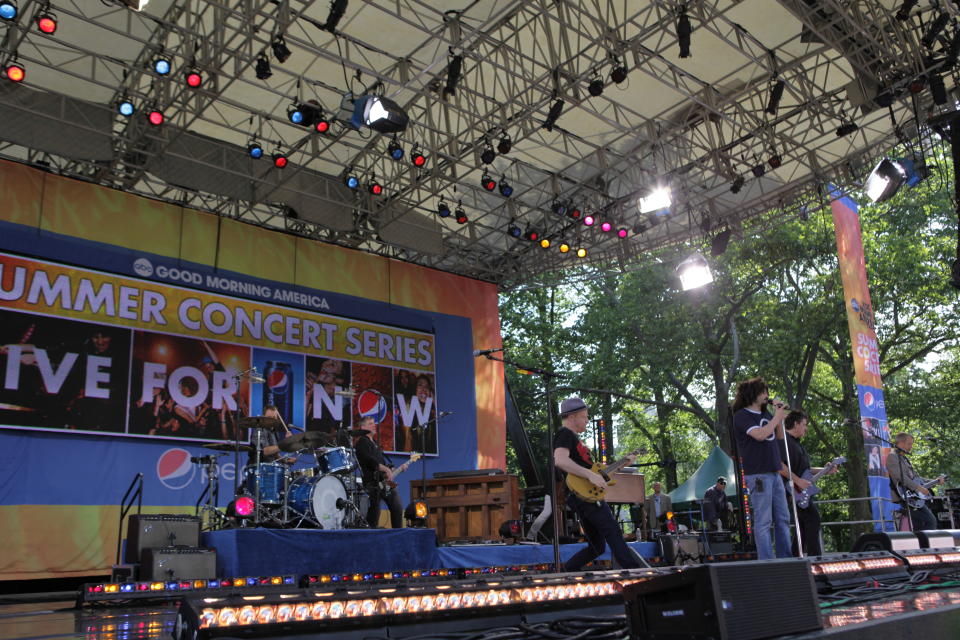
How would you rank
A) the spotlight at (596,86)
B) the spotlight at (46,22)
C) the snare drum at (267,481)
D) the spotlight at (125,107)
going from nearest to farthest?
1. the snare drum at (267,481)
2. the spotlight at (46,22)
3. the spotlight at (125,107)
4. the spotlight at (596,86)

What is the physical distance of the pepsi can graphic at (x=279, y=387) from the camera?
1269cm

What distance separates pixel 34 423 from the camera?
33.8 feet

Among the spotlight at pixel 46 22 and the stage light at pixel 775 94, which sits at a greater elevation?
the stage light at pixel 775 94

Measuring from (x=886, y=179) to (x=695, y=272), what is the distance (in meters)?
3.45

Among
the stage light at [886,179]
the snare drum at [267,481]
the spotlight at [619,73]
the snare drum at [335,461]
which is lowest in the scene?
the snare drum at [267,481]

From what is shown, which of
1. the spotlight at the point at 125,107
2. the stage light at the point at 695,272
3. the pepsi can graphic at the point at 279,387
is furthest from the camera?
the stage light at the point at 695,272

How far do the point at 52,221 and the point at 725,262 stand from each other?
1650cm

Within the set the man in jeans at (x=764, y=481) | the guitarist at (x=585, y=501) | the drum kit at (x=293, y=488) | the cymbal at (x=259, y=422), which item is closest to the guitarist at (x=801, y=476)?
the man in jeans at (x=764, y=481)

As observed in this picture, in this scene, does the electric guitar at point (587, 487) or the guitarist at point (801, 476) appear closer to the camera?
the electric guitar at point (587, 487)

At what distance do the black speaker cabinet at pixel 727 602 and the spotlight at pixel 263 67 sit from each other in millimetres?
8354

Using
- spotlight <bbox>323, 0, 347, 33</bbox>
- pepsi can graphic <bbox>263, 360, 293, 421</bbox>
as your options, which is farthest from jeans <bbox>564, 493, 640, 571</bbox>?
pepsi can graphic <bbox>263, 360, 293, 421</bbox>

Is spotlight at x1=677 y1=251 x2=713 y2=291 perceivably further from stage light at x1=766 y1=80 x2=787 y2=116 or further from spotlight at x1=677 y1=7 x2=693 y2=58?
spotlight at x1=677 y1=7 x2=693 y2=58

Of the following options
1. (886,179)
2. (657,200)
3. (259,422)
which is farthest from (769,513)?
(657,200)

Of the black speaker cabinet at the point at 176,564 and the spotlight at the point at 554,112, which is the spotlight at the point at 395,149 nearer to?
the spotlight at the point at 554,112
